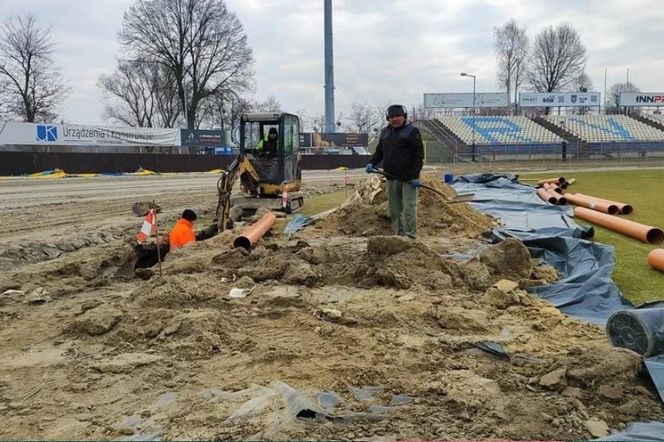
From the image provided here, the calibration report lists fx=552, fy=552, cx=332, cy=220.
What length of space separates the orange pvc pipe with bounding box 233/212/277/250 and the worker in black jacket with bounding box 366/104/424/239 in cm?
245

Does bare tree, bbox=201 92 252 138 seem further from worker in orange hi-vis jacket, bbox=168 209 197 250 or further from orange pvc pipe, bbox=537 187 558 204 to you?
worker in orange hi-vis jacket, bbox=168 209 197 250

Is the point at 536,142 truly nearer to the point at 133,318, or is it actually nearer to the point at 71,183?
the point at 71,183

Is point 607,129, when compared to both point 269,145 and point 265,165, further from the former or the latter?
point 265,165

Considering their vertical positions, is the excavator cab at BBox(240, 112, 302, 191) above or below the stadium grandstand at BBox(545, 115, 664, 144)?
below

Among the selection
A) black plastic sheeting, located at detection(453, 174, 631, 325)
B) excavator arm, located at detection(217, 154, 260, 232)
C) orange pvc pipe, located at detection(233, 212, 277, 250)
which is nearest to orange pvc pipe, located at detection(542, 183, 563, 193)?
black plastic sheeting, located at detection(453, 174, 631, 325)

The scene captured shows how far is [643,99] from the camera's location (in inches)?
2611

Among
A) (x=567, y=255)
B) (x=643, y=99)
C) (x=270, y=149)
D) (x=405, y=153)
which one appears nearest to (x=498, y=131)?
(x=643, y=99)

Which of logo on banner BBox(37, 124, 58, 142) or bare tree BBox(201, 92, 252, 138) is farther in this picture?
bare tree BBox(201, 92, 252, 138)

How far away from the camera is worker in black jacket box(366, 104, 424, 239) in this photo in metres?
8.53

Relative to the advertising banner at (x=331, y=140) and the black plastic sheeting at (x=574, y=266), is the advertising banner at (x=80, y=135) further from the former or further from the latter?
the black plastic sheeting at (x=574, y=266)

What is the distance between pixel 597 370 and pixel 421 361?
122cm

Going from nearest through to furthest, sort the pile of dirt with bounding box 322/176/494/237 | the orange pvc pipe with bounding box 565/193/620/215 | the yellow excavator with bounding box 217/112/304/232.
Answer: the pile of dirt with bounding box 322/176/494/237, the orange pvc pipe with bounding box 565/193/620/215, the yellow excavator with bounding box 217/112/304/232

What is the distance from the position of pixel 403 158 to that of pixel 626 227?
4431 millimetres

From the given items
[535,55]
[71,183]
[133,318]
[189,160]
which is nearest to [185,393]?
[133,318]
